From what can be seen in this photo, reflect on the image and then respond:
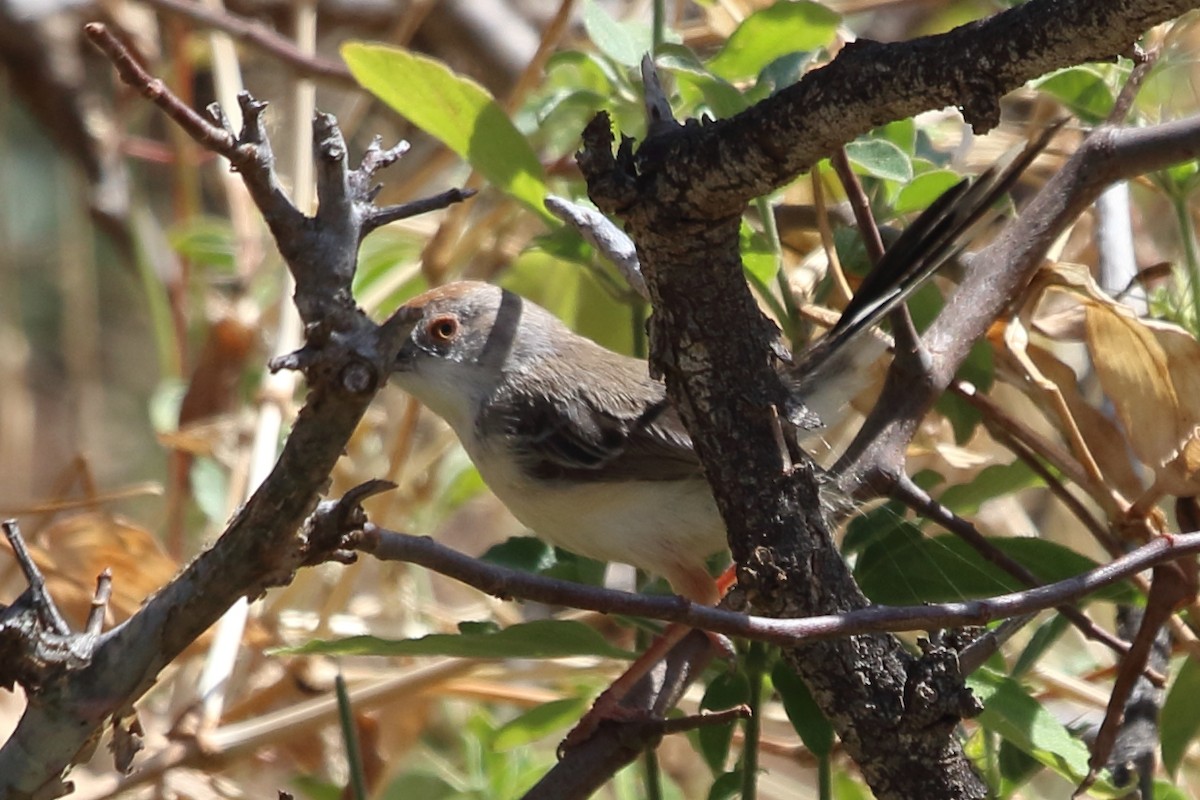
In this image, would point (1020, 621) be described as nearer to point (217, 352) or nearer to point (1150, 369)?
point (1150, 369)

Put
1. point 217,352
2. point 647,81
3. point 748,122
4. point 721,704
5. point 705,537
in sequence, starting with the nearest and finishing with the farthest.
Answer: point 748,122, point 647,81, point 721,704, point 705,537, point 217,352

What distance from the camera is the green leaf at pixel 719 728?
6.48ft

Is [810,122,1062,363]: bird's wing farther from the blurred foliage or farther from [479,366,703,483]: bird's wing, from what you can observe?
[479,366,703,483]: bird's wing

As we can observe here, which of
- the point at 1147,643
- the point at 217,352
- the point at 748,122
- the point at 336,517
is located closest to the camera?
the point at 336,517

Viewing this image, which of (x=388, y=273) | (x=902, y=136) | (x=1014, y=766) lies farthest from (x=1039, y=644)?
(x=388, y=273)

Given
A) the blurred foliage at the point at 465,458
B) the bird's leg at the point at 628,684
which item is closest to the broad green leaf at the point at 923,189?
the blurred foliage at the point at 465,458

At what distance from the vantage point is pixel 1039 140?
1983 millimetres

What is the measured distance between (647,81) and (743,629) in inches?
24.8

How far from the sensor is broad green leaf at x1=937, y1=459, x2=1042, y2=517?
2160 mm

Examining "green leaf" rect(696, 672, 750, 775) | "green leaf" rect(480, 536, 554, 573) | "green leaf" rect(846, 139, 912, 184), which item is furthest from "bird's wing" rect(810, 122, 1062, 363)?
"green leaf" rect(480, 536, 554, 573)

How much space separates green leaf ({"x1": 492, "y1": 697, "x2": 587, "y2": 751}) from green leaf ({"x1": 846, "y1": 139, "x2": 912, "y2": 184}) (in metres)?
1.16

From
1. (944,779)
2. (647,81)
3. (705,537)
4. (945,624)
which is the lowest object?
(944,779)

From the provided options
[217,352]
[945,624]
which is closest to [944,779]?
[945,624]

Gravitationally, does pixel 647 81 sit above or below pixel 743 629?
above
